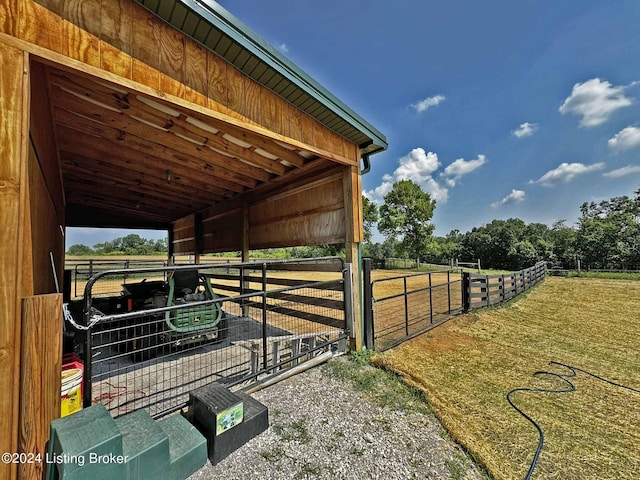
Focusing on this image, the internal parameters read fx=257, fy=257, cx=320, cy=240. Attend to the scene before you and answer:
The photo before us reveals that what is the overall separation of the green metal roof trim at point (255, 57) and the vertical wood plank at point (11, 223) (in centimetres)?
100

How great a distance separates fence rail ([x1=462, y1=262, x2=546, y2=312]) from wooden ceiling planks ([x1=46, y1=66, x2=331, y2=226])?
197 inches

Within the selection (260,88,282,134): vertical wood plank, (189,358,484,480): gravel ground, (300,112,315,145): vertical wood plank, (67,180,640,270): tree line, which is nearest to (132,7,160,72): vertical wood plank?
(260,88,282,134): vertical wood plank

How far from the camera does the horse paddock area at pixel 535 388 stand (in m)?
1.77

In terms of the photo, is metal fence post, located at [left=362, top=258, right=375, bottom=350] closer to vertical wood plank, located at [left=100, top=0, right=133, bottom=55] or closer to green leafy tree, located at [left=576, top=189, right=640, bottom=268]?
vertical wood plank, located at [left=100, top=0, right=133, bottom=55]

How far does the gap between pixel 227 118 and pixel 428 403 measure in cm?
308

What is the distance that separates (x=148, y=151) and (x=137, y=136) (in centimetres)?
39

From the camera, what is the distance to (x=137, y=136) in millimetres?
2914

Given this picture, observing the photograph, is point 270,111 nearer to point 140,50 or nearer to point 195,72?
point 195,72

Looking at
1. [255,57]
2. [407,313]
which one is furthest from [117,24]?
[407,313]

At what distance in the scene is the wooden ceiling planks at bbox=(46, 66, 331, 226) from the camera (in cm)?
227

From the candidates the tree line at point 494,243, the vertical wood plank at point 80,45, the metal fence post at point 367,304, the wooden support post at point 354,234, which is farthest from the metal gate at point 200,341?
the tree line at point 494,243

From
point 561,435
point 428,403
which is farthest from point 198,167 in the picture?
point 561,435

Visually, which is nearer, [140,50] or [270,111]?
[140,50]

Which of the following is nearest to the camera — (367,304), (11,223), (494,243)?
(11,223)
